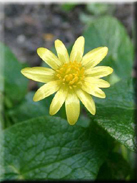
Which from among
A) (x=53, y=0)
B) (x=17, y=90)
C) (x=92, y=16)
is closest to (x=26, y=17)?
(x=53, y=0)

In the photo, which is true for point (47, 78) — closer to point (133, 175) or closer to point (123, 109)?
point (123, 109)

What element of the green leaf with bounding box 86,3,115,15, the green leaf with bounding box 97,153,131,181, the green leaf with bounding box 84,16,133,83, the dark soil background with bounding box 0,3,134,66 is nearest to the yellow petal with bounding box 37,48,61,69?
the green leaf with bounding box 97,153,131,181

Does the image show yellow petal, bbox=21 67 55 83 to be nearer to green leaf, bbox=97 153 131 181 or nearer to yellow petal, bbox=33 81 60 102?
yellow petal, bbox=33 81 60 102

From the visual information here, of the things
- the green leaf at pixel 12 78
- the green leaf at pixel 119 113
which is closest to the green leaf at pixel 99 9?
the green leaf at pixel 12 78

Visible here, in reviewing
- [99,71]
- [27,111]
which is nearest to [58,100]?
[99,71]

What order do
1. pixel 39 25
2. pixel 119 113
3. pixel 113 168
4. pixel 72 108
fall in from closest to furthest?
pixel 72 108 < pixel 119 113 < pixel 113 168 < pixel 39 25

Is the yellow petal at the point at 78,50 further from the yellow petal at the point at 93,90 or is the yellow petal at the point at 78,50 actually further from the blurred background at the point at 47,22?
the blurred background at the point at 47,22

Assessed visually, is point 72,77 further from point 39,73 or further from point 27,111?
point 27,111
